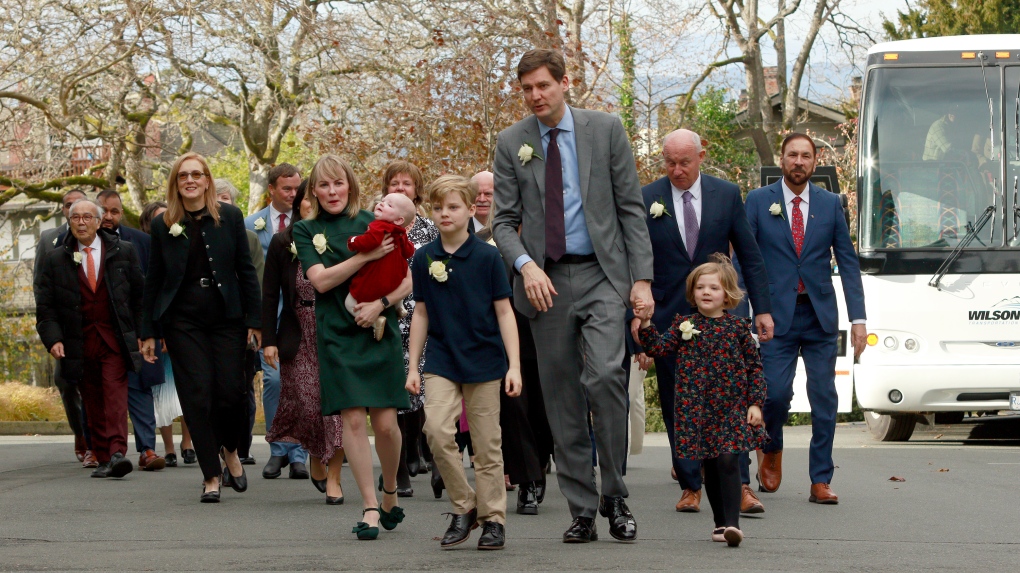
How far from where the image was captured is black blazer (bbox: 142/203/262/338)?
9.27 m

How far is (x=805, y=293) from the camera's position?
9328mm

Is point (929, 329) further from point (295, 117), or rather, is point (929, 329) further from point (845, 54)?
point (845, 54)

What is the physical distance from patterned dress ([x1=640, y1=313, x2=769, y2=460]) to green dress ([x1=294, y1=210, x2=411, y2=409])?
127 cm

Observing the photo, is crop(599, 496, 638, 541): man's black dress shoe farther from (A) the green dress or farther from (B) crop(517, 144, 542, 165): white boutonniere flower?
(B) crop(517, 144, 542, 165): white boutonniere flower

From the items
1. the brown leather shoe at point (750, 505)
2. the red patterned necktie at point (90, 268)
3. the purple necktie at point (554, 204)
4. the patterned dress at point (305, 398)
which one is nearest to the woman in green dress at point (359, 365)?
the purple necktie at point (554, 204)

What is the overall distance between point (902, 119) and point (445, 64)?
26.0 ft

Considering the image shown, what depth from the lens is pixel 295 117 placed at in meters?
27.2

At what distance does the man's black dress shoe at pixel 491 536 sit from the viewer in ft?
22.6

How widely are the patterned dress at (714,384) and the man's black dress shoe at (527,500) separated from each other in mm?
1452

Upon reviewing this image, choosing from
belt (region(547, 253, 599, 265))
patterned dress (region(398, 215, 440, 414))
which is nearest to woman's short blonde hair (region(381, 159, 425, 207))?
patterned dress (region(398, 215, 440, 414))

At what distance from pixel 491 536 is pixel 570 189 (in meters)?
1.67

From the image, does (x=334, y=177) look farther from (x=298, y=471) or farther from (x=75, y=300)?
(x=75, y=300)

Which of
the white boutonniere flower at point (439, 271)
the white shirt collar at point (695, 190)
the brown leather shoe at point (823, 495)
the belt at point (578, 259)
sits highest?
the white shirt collar at point (695, 190)

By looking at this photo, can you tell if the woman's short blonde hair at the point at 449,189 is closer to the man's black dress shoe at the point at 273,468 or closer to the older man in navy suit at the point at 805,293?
the older man in navy suit at the point at 805,293
